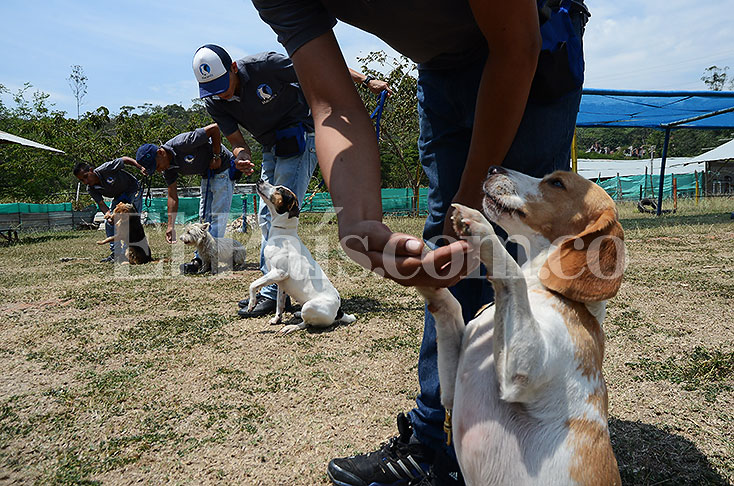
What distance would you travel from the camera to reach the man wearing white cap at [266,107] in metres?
4.66

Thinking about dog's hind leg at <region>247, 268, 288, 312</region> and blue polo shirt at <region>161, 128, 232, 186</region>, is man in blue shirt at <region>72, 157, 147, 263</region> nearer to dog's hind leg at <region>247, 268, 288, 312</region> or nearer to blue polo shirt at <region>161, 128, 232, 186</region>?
blue polo shirt at <region>161, 128, 232, 186</region>

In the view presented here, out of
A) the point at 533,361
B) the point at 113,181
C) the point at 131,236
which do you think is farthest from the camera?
the point at 113,181

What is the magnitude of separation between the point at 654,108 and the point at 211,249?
12344mm

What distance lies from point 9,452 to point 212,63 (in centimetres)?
361

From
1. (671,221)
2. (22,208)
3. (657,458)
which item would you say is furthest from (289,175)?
(22,208)

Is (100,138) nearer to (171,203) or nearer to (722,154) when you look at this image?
(171,203)

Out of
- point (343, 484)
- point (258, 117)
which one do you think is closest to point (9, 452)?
point (343, 484)

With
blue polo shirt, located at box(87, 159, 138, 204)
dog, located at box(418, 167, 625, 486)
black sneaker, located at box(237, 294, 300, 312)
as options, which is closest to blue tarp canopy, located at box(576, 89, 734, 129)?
black sneaker, located at box(237, 294, 300, 312)

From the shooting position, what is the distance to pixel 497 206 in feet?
5.34

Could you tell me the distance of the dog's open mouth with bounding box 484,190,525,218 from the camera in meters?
1.60

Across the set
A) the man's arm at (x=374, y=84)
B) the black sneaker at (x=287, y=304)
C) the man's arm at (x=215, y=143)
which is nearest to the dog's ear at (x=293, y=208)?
the black sneaker at (x=287, y=304)

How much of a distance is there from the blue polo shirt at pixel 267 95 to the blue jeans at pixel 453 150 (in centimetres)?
316

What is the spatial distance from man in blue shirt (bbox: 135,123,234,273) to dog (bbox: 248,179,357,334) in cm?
263

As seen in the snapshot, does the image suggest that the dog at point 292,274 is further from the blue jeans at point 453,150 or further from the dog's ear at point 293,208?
the blue jeans at point 453,150
